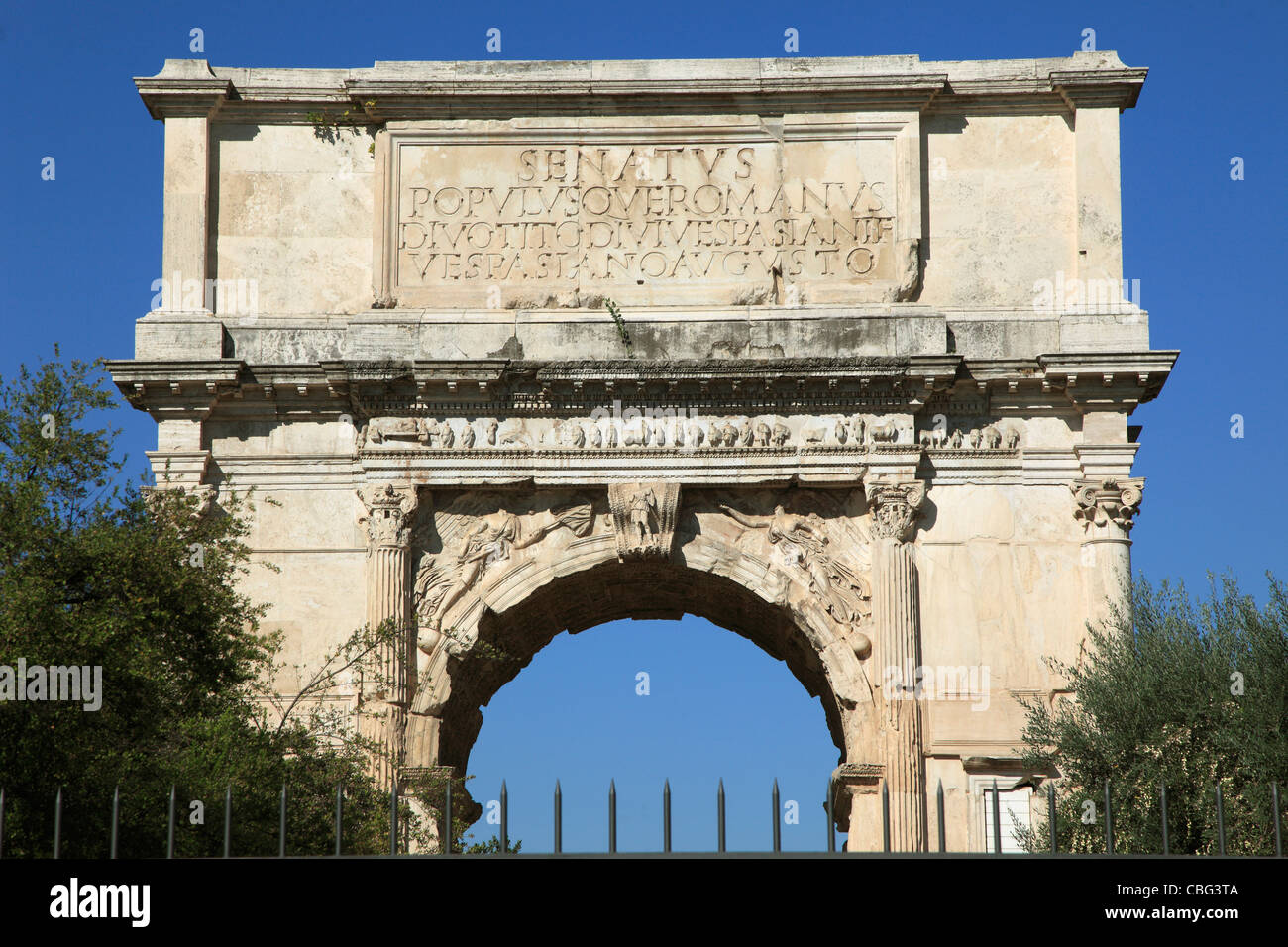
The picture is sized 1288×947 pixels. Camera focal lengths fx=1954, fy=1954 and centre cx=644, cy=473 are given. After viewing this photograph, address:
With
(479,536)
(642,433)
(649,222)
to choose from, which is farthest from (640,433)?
(649,222)

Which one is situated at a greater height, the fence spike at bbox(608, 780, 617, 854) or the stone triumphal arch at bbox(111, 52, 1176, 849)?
the stone triumphal arch at bbox(111, 52, 1176, 849)

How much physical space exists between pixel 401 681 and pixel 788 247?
6.22 meters

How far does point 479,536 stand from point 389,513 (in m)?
1.00

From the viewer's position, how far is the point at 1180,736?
17781 mm

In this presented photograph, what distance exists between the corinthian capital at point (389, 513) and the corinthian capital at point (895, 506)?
4804 millimetres

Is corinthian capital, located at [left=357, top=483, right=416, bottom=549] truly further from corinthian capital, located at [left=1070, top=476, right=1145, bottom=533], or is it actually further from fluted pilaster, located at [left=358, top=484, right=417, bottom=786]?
corinthian capital, located at [left=1070, top=476, right=1145, bottom=533]

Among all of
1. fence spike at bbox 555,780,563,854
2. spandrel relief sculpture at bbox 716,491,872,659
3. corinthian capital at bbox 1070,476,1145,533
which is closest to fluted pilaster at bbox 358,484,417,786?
spandrel relief sculpture at bbox 716,491,872,659

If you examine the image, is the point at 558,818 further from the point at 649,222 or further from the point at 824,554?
the point at 649,222

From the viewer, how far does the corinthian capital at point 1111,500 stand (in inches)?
795

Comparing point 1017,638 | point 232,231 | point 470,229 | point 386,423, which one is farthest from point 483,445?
point 1017,638

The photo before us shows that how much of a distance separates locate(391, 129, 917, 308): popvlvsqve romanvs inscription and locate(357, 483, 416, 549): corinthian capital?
220cm

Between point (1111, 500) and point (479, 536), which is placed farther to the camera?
point (479, 536)

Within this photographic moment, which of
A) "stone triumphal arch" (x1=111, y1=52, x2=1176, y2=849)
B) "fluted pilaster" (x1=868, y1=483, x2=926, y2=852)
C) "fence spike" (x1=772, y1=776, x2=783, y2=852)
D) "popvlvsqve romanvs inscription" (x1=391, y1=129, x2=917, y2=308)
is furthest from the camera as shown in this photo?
"popvlvsqve romanvs inscription" (x1=391, y1=129, x2=917, y2=308)

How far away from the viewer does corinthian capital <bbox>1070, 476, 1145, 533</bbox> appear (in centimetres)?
2020
